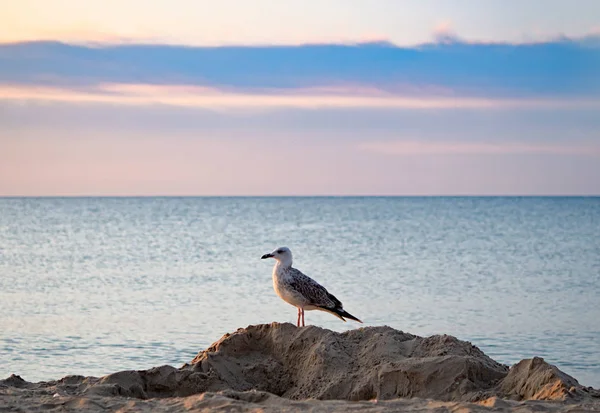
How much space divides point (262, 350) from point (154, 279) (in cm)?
1771

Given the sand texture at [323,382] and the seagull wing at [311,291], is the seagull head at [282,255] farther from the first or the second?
the sand texture at [323,382]

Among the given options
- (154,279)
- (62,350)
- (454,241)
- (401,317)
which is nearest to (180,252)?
A: (154,279)

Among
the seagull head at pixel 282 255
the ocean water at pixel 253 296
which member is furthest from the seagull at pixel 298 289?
the ocean water at pixel 253 296

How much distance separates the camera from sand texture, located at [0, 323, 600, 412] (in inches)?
312

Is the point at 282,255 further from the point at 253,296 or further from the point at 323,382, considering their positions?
the point at 253,296

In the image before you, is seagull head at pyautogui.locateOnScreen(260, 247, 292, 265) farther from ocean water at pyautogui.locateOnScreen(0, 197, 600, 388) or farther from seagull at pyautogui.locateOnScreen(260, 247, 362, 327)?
ocean water at pyautogui.locateOnScreen(0, 197, 600, 388)

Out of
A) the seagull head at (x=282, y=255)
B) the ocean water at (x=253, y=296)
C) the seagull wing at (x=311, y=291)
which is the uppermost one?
the seagull head at (x=282, y=255)

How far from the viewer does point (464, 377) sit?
346 inches

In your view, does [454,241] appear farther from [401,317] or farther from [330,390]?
[330,390]

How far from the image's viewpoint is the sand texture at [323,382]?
793 centimetres

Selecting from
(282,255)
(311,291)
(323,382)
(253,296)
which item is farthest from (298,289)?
(253,296)

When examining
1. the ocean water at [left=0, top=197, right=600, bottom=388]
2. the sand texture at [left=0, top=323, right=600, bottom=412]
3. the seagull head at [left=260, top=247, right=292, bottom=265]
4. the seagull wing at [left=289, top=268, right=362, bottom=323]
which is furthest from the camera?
the ocean water at [left=0, top=197, right=600, bottom=388]

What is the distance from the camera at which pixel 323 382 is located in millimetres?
9148

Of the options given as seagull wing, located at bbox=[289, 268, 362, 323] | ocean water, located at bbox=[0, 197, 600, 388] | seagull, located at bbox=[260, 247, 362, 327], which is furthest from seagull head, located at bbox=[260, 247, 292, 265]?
ocean water, located at bbox=[0, 197, 600, 388]
